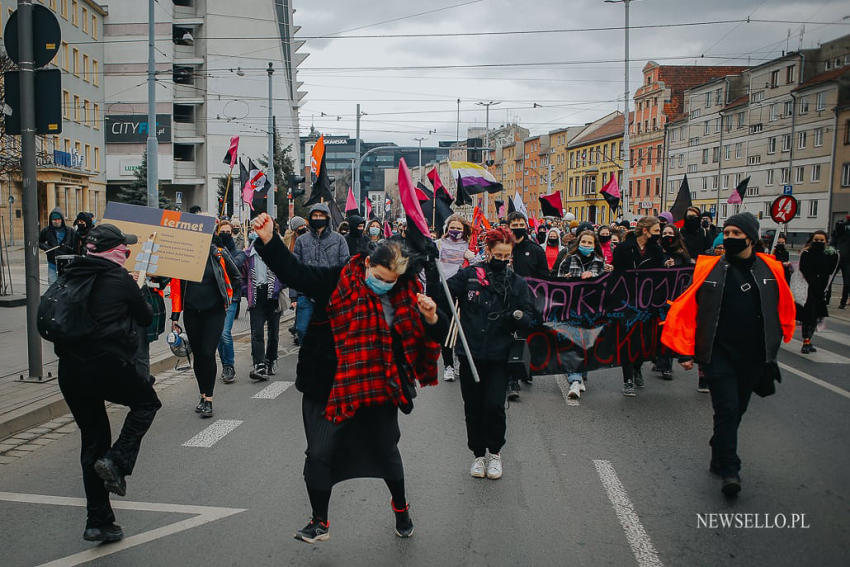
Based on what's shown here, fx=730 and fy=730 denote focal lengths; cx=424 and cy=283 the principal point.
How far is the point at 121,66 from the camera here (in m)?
55.9

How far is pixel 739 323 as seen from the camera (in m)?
5.45

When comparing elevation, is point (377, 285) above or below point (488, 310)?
above

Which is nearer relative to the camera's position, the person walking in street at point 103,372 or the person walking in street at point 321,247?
the person walking in street at point 103,372

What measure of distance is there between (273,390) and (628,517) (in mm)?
5070

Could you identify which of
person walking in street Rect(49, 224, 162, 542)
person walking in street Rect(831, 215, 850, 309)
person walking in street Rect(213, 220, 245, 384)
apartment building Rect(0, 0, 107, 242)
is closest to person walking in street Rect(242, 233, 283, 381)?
person walking in street Rect(213, 220, 245, 384)

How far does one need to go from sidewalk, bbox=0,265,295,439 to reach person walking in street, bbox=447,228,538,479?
13.6ft

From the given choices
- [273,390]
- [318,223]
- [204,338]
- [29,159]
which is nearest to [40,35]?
[29,159]

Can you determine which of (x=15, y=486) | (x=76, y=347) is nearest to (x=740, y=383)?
(x=76, y=347)

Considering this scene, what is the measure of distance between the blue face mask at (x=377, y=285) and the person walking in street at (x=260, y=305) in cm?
555

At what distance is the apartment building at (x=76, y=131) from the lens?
41.9m

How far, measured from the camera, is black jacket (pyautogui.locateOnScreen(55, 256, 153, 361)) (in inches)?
168

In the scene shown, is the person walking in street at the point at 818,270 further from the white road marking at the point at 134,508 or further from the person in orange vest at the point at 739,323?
the white road marking at the point at 134,508

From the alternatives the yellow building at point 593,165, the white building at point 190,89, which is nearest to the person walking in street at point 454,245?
the white building at point 190,89

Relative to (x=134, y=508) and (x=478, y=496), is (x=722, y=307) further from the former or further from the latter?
(x=134, y=508)
